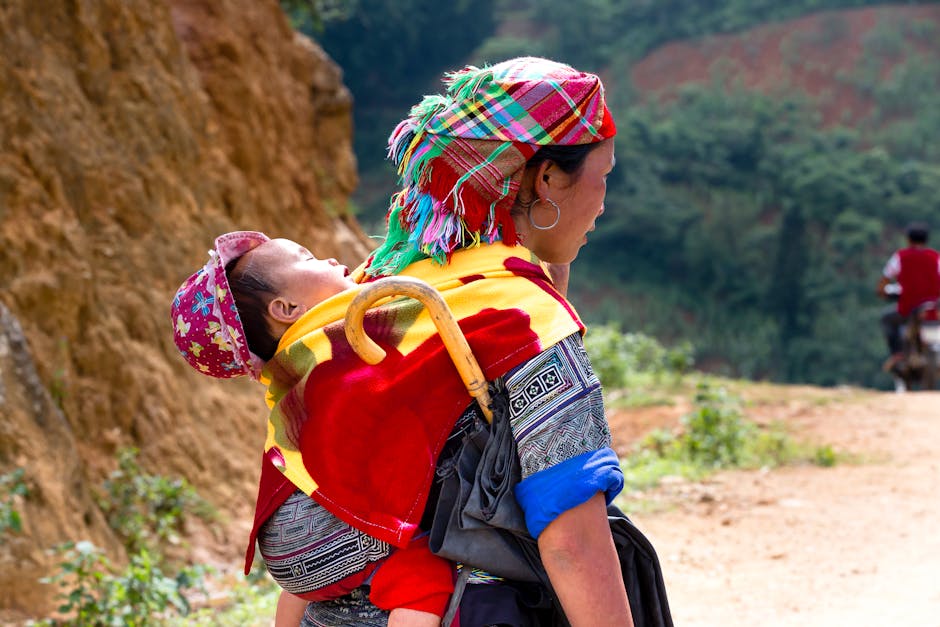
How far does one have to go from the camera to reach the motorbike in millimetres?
10086

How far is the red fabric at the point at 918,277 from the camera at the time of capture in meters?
9.95

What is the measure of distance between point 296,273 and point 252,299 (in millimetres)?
90

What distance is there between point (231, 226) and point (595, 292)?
22.1 m

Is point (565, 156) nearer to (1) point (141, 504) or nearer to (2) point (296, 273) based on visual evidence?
(2) point (296, 273)

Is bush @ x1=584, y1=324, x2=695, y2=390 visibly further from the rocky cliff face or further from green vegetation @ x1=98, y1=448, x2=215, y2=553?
green vegetation @ x1=98, y1=448, x2=215, y2=553

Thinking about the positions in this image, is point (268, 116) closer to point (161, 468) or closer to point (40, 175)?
point (40, 175)

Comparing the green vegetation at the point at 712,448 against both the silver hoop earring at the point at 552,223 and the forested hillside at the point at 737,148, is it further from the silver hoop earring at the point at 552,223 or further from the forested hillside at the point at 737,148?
the forested hillside at the point at 737,148

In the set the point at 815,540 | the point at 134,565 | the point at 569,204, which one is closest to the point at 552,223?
the point at 569,204

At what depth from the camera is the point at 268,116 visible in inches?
304

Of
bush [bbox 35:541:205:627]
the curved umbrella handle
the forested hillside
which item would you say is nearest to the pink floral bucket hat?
the curved umbrella handle

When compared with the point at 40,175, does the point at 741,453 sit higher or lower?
lower

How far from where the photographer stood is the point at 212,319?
1711 mm

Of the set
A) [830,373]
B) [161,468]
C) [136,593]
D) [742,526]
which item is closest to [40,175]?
[161,468]

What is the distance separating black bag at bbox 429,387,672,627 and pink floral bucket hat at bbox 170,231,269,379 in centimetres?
41
